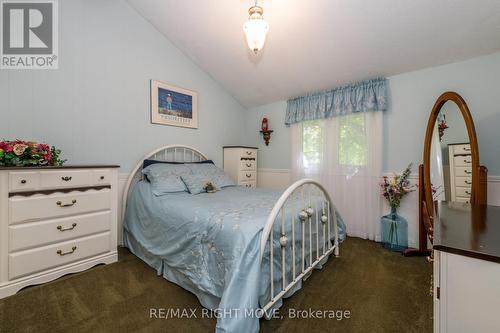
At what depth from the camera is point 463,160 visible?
1.89 metres

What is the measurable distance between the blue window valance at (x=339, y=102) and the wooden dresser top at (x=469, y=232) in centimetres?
191

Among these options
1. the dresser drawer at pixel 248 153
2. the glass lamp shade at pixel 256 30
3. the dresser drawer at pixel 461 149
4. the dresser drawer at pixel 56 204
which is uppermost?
the glass lamp shade at pixel 256 30

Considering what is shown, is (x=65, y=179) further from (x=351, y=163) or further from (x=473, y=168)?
(x=473, y=168)

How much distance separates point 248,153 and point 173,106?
4.62 feet

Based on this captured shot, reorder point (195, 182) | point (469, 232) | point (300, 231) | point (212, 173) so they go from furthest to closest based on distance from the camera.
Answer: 1. point (212, 173)
2. point (195, 182)
3. point (300, 231)
4. point (469, 232)

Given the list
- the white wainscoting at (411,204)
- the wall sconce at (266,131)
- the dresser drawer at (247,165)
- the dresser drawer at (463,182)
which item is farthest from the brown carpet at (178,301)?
the wall sconce at (266,131)

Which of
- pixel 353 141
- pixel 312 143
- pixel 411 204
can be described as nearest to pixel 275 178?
pixel 312 143

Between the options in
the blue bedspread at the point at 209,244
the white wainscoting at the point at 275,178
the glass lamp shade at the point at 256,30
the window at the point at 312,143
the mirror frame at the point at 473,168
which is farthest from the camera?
the white wainscoting at the point at 275,178

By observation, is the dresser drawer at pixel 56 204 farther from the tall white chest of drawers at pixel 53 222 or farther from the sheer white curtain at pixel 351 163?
the sheer white curtain at pixel 351 163

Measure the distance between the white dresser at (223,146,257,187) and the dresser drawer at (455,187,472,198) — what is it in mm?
2607

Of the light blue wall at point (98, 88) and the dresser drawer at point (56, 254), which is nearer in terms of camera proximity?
the dresser drawer at point (56, 254)

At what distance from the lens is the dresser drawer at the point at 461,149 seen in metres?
1.83

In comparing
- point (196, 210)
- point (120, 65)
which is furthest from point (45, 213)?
point (120, 65)

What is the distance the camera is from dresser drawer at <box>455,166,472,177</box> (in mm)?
1802
